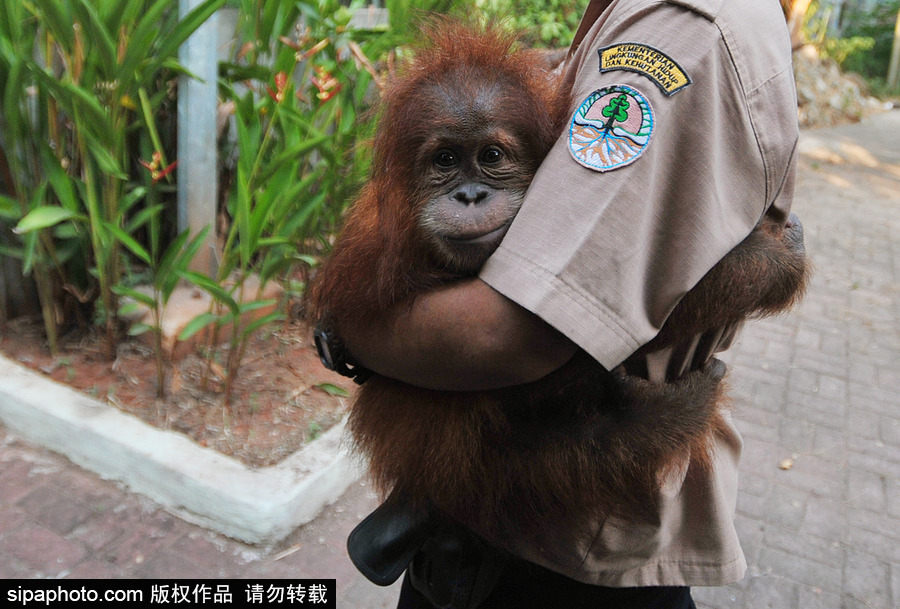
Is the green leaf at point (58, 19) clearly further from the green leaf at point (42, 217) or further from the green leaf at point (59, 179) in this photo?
the green leaf at point (42, 217)

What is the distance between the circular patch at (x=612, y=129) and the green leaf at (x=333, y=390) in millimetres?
2729

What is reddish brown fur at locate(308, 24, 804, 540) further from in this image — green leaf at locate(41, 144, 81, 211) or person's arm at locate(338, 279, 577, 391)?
green leaf at locate(41, 144, 81, 211)

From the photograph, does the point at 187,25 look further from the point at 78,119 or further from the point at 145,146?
the point at 145,146

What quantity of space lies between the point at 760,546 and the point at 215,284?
257 cm

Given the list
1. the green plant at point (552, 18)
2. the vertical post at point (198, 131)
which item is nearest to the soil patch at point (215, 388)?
the vertical post at point (198, 131)

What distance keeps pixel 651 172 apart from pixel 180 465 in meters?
2.52

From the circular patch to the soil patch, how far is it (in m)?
2.46

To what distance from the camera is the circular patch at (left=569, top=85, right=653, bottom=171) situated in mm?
1072

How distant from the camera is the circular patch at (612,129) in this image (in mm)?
1072

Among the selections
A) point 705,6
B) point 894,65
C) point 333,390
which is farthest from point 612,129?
point 894,65

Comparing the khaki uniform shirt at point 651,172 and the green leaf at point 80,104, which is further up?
the khaki uniform shirt at point 651,172

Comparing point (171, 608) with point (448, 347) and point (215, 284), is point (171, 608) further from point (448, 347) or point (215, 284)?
point (448, 347)

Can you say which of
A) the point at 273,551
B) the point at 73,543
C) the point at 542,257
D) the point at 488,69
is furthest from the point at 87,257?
the point at 542,257

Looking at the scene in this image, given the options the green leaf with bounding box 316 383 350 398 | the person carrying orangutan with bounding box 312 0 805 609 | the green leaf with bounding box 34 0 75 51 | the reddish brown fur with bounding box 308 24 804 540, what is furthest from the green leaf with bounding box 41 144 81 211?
the reddish brown fur with bounding box 308 24 804 540
